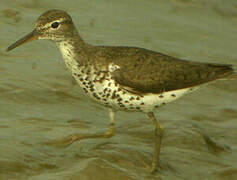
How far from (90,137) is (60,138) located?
1.52 ft

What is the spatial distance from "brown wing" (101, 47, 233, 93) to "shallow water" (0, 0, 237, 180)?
946mm

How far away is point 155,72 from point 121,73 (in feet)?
2.10

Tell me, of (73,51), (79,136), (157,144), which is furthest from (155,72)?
(79,136)

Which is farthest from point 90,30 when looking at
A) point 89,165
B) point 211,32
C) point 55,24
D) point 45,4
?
point 89,165

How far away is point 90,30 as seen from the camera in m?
12.9

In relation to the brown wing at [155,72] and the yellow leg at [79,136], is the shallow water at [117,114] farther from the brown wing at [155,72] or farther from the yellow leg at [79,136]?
the brown wing at [155,72]

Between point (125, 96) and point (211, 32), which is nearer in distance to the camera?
point (125, 96)

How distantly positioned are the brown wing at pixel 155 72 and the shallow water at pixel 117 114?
95 cm

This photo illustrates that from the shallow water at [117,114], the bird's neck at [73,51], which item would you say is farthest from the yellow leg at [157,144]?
the bird's neck at [73,51]

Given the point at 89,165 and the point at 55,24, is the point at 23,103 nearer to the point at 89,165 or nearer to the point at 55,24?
the point at 55,24

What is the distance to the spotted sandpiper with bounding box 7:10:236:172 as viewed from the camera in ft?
27.3

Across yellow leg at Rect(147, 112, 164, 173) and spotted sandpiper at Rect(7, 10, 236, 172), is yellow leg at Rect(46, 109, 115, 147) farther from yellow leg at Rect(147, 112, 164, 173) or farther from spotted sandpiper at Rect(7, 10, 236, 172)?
yellow leg at Rect(147, 112, 164, 173)

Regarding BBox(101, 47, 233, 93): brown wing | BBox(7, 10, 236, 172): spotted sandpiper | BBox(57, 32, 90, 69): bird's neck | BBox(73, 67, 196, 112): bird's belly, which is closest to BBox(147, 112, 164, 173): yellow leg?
BBox(7, 10, 236, 172): spotted sandpiper

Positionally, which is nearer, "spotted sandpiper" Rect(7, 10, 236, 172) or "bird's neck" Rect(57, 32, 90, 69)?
"spotted sandpiper" Rect(7, 10, 236, 172)
